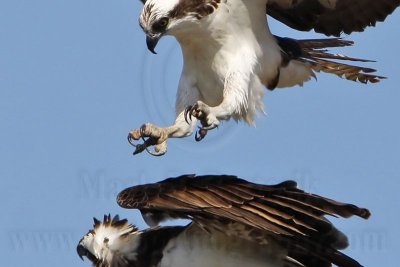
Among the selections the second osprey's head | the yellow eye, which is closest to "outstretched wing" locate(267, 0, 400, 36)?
the second osprey's head

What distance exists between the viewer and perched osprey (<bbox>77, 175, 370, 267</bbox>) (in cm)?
1338

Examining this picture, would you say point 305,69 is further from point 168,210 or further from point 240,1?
point 168,210

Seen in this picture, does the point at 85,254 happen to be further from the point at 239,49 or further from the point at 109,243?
the point at 239,49

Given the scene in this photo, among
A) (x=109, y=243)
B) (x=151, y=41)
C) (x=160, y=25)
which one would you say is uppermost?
(x=160, y=25)

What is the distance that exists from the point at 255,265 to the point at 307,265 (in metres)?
0.41

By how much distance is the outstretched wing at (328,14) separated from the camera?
15.7 metres

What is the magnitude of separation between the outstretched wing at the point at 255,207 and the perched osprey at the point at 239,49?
0.92m

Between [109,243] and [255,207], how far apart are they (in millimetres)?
1735

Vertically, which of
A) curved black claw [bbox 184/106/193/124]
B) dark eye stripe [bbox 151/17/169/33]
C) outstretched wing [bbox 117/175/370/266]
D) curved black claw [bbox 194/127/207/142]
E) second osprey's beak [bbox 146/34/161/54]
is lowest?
outstretched wing [bbox 117/175/370/266]

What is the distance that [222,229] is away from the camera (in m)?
14.0

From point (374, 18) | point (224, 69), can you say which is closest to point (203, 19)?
point (224, 69)

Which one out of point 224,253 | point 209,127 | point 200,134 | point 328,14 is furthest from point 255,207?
point 328,14

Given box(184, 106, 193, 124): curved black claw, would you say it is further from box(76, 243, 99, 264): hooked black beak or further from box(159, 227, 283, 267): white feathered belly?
box(76, 243, 99, 264): hooked black beak

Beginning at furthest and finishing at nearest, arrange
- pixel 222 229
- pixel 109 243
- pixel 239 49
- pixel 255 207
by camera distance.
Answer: pixel 239 49, pixel 109 243, pixel 222 229, pixel 255 207
